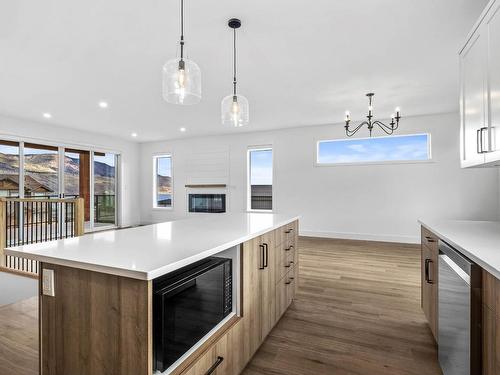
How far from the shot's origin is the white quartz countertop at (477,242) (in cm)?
116

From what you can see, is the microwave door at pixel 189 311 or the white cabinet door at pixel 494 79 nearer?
the microwave door at pixel 189 311

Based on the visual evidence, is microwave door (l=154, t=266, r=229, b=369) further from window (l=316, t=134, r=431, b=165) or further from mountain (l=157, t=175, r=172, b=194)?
mountain (l=157, t=175, r=172, b=194)

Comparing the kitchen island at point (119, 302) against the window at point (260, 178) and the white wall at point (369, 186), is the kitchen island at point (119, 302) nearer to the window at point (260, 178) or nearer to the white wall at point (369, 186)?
the white wall at point (369, 186)

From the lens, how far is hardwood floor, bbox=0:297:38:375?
1.85 metres

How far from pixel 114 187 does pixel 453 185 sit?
8132 millimetres

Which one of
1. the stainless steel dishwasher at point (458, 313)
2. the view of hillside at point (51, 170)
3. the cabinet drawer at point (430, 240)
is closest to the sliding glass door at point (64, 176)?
the view of hillside at point (51, 170)

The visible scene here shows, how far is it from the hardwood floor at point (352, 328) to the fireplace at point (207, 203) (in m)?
3.92

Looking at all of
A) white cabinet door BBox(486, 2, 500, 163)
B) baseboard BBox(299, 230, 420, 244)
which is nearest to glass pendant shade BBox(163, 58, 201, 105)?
white cabinet door BBox(486, 2, 500, 163)

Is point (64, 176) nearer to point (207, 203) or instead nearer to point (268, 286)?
point (207, 203)

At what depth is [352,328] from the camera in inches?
91.6

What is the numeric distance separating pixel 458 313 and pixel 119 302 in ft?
5.40

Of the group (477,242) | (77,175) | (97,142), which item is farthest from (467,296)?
(97,142)

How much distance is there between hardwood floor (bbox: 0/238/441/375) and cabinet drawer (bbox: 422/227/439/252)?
2.38ft

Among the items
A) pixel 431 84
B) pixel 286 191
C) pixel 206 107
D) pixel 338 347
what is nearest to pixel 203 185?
pixel 286 191
